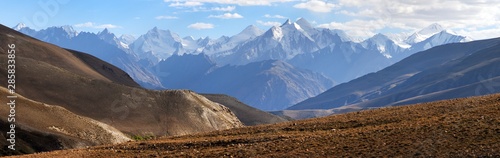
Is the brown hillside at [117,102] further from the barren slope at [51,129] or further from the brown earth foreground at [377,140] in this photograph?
the brown earth foreground at [377,140]

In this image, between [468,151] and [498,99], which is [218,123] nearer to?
[498,99]


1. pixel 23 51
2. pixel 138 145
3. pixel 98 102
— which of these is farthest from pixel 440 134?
pixel 23 51

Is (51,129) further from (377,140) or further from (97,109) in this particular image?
(377,140)

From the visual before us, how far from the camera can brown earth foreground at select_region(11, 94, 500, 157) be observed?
118ft

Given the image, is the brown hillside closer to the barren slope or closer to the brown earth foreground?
the barren slope

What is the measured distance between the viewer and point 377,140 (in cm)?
3962

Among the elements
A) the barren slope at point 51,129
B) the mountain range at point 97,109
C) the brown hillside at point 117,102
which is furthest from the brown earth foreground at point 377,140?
the brown hillside at point 117,102

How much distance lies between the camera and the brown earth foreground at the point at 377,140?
118ft

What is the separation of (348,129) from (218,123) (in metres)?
116

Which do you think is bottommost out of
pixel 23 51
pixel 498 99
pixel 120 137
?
pixel 120 137

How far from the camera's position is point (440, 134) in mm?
38281

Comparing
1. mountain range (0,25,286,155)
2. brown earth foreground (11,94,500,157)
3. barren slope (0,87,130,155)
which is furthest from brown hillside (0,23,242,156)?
brown earth foreground (11,94,500,157)

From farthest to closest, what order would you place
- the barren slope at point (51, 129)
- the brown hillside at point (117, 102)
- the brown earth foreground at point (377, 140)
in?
the brown hillside at point (117, 102) → the barren slope at point (51, 129) → the brown earth foreground at point (377, 140)

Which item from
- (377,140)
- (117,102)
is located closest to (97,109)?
(117,102)
